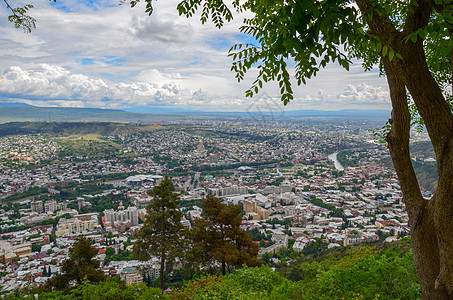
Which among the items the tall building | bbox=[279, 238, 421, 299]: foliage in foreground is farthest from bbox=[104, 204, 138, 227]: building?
the tall building

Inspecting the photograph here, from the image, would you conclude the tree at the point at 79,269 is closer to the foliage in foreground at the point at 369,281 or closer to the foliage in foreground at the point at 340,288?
the foliage in foreground at the point at 340,288

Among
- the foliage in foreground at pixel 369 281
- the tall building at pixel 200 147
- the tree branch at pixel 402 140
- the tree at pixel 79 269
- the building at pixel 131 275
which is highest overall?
the tree branch at pixel 402 140

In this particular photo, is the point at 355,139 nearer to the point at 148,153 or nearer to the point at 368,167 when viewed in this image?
the point at 368,167

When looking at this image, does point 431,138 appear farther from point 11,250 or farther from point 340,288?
point 11,250

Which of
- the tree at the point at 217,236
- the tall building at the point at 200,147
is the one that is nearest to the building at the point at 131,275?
the tree at the point at 217,236

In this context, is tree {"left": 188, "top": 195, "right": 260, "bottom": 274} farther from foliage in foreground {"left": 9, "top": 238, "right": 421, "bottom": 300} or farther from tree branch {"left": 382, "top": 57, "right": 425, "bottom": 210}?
tree branch {"left": 382, "top": 57, "right": 425, "bottom": 210}

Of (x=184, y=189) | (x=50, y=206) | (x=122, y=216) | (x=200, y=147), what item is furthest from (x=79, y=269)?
(x=200, y=147)
